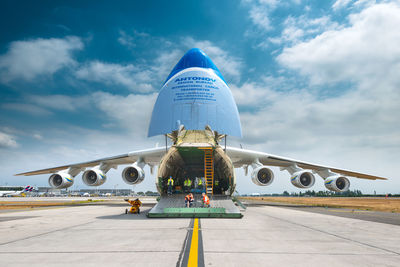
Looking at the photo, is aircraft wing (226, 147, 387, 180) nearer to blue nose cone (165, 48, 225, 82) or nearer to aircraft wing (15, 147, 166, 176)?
aircraft wing (15, 147, 166, 176)

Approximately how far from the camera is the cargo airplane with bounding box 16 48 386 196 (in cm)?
1206

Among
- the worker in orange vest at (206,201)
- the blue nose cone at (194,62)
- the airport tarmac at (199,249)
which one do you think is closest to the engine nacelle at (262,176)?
the worker in orange vest at (206,201)

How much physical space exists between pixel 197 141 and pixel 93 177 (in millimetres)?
7831

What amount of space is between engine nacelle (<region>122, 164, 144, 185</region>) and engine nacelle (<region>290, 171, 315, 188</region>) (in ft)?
30.4

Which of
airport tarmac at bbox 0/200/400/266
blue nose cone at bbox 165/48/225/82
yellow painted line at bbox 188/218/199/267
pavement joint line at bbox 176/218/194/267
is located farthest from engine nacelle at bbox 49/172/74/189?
pavement joint line at bbox 176/218/194/267

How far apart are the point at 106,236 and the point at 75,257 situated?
185 cm

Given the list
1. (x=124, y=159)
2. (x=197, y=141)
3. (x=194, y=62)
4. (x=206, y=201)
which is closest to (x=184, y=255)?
(x=206, y=201)

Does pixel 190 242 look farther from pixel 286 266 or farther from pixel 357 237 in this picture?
pixel 357 237

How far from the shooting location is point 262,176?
15.2 metres

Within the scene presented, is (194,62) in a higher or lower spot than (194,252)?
higher

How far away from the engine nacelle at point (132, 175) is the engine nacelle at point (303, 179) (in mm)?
9256

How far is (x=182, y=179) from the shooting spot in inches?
706

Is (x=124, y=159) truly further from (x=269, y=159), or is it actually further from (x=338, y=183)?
(x=338, y=183)

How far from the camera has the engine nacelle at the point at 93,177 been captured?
51.9ft
